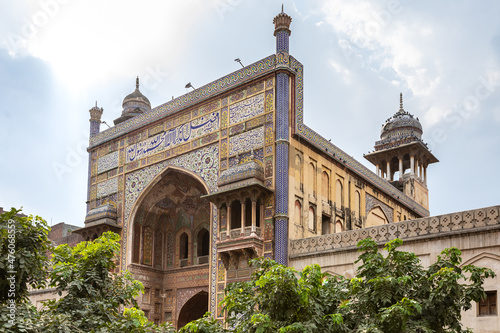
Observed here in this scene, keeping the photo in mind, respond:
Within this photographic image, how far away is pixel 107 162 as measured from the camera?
2422 cm

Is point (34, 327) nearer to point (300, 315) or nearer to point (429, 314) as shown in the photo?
point (300, 315)

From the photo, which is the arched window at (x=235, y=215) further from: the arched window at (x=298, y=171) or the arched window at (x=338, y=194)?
the arched window at (x=338, y=194)

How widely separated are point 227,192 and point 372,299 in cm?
913

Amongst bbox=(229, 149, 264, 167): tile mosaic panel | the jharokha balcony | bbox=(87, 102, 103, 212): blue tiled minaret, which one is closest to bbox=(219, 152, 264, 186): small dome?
the jharokha balcony

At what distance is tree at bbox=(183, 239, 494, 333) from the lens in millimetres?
9125

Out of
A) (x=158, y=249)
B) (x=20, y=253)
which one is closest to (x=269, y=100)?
(x=158, y=249)

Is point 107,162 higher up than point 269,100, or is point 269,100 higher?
point 269,100

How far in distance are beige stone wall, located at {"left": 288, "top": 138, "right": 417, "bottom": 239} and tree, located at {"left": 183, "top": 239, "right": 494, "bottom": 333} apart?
760cm

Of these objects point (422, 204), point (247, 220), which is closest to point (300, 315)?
point (247, 220)

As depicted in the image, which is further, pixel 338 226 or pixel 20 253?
pixel 338 226

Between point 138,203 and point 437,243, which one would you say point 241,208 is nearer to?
point 138,203

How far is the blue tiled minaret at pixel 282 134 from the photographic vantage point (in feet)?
57.4

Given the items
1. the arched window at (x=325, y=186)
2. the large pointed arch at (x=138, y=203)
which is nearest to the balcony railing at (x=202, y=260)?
the large pointed arch at (x=138, y=203)

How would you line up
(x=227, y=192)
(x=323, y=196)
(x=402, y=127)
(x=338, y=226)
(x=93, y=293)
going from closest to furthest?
(x=93, y=293), (x=227, y=192), (x=323, y=196), (x=338, y=226), (x=402, y=127)
